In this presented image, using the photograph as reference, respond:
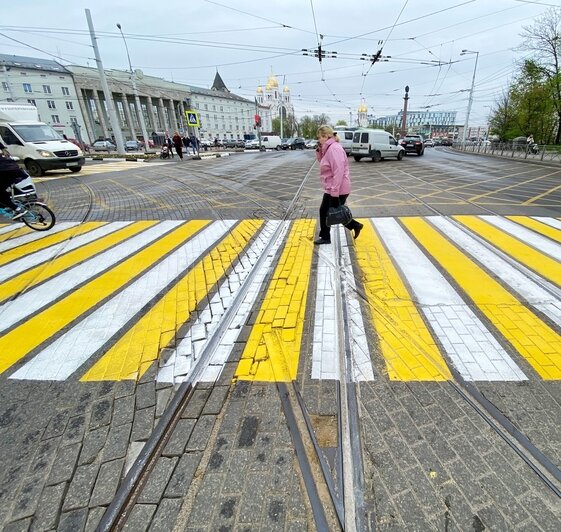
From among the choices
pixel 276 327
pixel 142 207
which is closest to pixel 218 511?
pixel 276 327

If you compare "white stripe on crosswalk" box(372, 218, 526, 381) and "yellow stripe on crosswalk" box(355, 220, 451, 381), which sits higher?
"yellow stripe on crosswalk" box(355, 220, 451, 381)

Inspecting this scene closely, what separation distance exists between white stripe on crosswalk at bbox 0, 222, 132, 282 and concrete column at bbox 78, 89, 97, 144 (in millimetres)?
73584

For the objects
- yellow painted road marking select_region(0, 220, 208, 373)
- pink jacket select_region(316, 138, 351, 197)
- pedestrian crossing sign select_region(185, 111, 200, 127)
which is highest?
pedestrian crossing sign select_region(185, 111, 200, 127)

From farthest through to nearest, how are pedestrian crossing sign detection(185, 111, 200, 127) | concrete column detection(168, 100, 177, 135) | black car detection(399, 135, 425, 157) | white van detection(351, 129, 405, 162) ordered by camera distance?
1. concrete column detection(168, 100, 177, 135)
2. black car detection(399, 135, 425, 157)
3. pedestrian crossing sign detection(185, 111, 200, 127)
4. white van detection(351, 129, 405, 162)

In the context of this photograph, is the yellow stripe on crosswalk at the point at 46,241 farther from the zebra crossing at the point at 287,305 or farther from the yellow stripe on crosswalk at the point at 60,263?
the yellow stripe on crosswalk at the point at 60,263

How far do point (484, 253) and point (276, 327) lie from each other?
12.8 feet

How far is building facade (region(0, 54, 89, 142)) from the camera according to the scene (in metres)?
60.2

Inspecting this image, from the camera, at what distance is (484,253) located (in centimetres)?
505

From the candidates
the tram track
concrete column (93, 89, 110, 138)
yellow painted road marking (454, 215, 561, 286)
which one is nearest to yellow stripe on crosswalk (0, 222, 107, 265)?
the tram track

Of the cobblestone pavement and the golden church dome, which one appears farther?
the golden church dome

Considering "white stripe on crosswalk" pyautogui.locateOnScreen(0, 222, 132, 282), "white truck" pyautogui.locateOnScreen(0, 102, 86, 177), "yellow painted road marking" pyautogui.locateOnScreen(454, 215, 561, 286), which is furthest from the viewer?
"white truck" pyautogui.locateOnScreen(0, 102, 86, 177)

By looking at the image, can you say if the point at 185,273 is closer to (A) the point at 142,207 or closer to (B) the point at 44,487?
(B) the point at 44,487

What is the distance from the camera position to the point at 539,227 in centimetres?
642

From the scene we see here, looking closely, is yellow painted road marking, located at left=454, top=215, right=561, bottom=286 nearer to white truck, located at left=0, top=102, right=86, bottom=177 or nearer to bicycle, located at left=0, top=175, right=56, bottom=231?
bicycle, located at left=0, top=175, right=56, bottom=231
